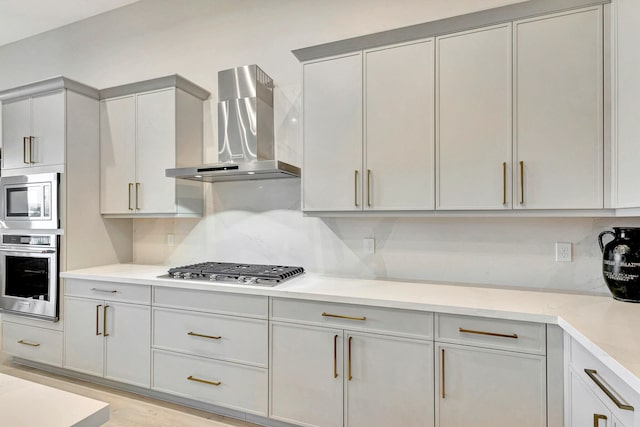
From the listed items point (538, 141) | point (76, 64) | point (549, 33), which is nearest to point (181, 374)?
point (538, 141)

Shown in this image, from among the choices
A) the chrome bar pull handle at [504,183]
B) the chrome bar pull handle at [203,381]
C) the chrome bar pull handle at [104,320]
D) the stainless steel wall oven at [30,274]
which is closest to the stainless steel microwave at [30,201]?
the stainless steel wall oven at [30,274]

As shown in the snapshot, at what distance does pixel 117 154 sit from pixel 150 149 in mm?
379

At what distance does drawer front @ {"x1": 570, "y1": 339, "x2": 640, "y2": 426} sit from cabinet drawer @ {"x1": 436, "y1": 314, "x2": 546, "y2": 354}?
147 millimetres

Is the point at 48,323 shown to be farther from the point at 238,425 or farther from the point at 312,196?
the point at 312,196

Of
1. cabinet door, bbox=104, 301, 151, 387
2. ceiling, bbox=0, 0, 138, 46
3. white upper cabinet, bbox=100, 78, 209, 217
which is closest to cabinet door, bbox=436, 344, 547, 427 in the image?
cabinet door, bbox=104, 301, 151, 387

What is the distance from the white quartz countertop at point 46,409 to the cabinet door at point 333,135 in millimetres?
1692

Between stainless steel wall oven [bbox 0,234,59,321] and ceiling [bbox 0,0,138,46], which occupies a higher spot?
ceiling [bbox 0,0,138,46]

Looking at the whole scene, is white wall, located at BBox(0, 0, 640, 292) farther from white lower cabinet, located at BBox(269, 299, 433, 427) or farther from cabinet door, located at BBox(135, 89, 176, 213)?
white lower cabinet, located at BBox(269, 299, 433, 427)

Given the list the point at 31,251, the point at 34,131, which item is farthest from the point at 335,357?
the point at 34,131

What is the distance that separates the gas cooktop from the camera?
223 centimetres

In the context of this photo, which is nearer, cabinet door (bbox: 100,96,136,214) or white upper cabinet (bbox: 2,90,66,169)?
white upper cabinet (bbox: 2,90,66,169)

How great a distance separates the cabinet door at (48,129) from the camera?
9.23 ft

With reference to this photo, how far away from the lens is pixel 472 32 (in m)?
1.93

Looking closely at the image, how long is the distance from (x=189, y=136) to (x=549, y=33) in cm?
260
